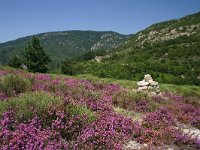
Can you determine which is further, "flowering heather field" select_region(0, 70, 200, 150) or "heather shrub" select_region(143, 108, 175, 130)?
"heather shrub" select_region(143, 108, 175, 130)

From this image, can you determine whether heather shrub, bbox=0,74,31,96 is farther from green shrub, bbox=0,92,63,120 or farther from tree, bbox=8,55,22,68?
tree, bbox=8,55,22,68

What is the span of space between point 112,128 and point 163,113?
12.0 ft

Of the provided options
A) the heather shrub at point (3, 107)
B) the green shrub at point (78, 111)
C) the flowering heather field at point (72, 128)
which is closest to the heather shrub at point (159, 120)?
the flowering heather field at point (72, 128)

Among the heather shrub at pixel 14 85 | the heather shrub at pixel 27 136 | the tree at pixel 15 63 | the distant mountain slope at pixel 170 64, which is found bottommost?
the distant mountain slope at pixel 170 64

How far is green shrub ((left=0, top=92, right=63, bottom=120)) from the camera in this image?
22.5 ft

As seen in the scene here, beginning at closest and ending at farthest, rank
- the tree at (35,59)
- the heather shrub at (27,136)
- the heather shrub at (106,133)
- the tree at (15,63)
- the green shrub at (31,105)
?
the heather shrub at (27,136), the heather shrub at (106,133), the green shrub at (31,105), the tree at (35,59), the tree at (15,63)

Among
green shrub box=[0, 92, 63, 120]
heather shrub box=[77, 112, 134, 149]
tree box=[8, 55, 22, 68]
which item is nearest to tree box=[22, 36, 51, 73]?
tree box=[8, 55, 22, 68]

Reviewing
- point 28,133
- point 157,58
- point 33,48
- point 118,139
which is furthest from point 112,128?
point 157,58

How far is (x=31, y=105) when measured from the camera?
736cm

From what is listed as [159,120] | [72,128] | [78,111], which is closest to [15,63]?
[159,120]

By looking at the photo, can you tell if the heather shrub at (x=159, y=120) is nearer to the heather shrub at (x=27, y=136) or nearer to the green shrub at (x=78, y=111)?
the green shrub at (x=78, y=111)

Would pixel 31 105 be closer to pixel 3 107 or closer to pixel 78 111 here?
pixel 3 107

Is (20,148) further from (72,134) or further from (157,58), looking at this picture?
(157,58)

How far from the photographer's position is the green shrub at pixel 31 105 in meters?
6.85
